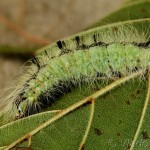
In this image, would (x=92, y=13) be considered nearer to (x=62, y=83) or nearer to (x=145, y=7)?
(x=145, y=7)

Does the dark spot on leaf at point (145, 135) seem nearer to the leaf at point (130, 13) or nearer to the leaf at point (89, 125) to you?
the leaf at point (89, 125)

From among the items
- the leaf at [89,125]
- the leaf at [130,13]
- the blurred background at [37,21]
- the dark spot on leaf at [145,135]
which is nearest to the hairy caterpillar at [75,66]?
the leaf at [89,125]

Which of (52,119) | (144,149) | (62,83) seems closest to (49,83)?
(62,83)

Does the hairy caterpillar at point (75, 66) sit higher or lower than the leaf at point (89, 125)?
higher

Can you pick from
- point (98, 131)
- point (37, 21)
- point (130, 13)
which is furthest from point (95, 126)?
point (37, 21)

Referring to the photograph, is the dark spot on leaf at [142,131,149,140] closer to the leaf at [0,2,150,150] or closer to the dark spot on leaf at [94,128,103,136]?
the leaf at [0,2,150,150]

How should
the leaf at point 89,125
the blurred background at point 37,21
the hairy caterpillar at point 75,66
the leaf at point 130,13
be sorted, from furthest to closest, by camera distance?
1. the blurred background at point 37,21
2. the leaf at point 130,13
3. the hairy caterpillar at point 75,66
4. the leaf at point 89,125
